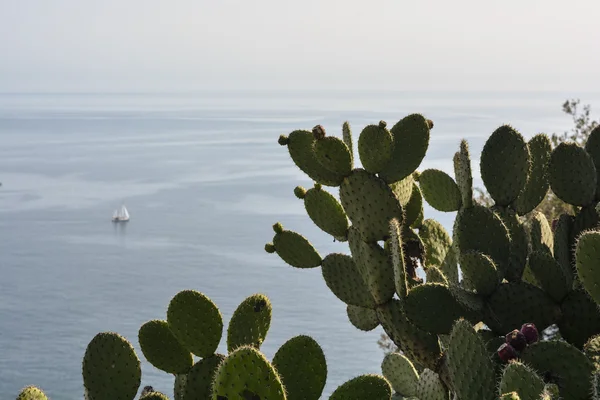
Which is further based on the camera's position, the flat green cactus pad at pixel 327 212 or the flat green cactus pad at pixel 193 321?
the flat green cactus pad at pixel 327 212

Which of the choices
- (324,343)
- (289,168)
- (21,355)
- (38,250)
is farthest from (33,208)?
(324,343)

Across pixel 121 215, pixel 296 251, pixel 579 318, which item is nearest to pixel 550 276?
pixel 579 318

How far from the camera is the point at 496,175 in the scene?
10.9ft

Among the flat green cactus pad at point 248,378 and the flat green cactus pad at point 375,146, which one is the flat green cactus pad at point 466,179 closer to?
the flat green cactus pad at point 375,146

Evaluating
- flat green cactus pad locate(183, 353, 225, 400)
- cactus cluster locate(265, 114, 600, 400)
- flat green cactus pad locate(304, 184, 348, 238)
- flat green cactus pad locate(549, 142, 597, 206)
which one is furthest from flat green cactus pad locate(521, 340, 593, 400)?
flat green cactus pad locate(304, 184, 348, 238)

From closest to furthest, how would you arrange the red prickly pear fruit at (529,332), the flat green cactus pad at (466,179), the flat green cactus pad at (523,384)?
the flat green cactus pad at (523,384)
the red prickly pear fruit at (529,332)
the flat green cactus pad at (466,179)

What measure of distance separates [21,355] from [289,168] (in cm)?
6786

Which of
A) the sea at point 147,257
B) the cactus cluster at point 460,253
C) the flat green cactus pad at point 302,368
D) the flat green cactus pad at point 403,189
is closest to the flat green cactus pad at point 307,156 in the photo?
the cactus cluster at point 460,253

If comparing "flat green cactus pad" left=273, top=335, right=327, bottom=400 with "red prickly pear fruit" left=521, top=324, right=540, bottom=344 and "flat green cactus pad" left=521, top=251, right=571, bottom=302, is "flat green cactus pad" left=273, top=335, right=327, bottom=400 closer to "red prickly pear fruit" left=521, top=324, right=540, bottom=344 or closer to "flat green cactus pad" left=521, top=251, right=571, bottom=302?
"red prickly pear fruit" left=521, top=324, right=540, bottom=344

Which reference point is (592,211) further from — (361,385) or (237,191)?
(237,191)

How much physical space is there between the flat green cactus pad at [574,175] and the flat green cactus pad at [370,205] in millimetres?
568

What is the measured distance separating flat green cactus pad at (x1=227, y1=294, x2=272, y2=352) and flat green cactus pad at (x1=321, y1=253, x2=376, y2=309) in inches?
41.8

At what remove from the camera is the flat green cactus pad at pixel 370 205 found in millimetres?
3268

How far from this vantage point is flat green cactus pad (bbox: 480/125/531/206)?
10.8 ft
